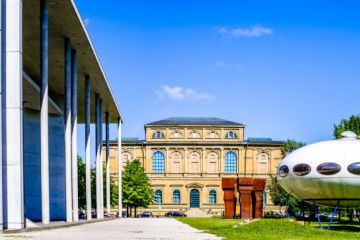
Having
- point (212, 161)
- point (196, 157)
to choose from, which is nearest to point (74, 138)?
point (196, 157)

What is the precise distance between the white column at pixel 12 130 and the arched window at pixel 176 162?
90021 mm

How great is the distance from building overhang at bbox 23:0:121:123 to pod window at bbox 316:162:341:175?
1285 cm

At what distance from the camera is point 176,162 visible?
11100 cm

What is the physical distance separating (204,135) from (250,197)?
202 feet

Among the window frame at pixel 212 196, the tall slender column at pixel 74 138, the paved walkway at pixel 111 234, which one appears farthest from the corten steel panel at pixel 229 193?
the window frame at pixel 212 196

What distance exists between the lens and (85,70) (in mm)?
42031

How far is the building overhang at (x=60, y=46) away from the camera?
2952 cm

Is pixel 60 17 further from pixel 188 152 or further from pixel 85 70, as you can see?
pixel 188 152

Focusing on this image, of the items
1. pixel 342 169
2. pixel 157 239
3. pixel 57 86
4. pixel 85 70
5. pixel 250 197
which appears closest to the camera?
pixel 157 239

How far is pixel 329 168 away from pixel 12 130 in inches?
559

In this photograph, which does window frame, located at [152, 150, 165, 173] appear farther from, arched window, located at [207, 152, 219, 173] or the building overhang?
the building overhang

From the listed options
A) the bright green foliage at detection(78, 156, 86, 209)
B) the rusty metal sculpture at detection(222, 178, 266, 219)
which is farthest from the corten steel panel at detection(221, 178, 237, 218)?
the bright green foliage at detection(78, 156, 86, 209)

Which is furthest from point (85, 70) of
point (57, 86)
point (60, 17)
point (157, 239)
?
point (157, 239)

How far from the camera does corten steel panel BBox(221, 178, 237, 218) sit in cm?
5081
